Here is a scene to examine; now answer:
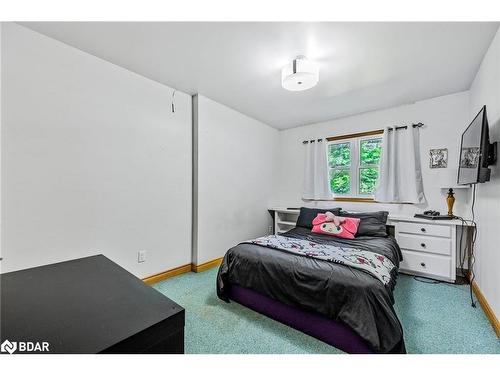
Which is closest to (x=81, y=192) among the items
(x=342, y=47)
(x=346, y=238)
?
(x=342, y=47)

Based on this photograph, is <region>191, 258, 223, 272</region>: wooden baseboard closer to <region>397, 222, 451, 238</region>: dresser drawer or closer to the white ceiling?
the white ceiling

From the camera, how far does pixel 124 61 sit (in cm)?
221

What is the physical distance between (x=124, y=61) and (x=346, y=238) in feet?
10.2

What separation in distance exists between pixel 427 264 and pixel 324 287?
197 cm

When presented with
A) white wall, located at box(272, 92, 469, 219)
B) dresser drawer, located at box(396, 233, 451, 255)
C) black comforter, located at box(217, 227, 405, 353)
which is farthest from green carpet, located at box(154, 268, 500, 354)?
white wall, located at box(272, 92, 469, 219)

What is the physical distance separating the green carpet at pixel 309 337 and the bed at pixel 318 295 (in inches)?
4.0

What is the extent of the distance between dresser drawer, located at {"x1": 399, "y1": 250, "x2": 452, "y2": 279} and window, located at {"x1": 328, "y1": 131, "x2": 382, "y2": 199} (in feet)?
3.43

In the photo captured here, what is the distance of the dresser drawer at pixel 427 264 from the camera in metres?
2.60

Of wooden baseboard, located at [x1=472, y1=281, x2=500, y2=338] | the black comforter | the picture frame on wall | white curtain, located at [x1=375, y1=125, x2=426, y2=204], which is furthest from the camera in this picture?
white curtain, located at [x1=375, y1=125, x2=426, y2=204]

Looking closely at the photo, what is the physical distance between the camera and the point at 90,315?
73cm

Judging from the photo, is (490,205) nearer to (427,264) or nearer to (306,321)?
(427,264)

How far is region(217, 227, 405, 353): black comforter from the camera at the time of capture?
1375mm
